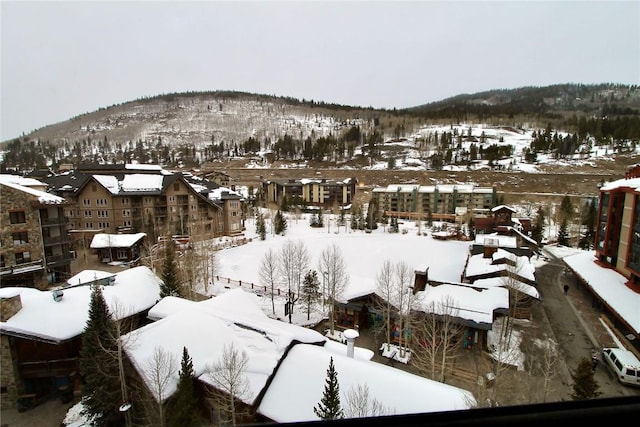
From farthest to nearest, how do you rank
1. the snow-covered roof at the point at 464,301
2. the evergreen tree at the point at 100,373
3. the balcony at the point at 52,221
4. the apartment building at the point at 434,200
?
the apartment building at the point at 434,200
the balcony at the point at 52,221
the snow-covered roof at the point at 464,301
the evergreen tree at the point at 100,373

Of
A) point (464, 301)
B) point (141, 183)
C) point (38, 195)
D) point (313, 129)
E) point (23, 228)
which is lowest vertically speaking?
point (464, 301)

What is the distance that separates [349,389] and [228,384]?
2917 millimetres

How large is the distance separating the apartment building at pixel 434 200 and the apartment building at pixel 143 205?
21.4m

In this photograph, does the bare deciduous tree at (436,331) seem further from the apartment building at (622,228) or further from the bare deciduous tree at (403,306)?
the apartment building at (622,228)

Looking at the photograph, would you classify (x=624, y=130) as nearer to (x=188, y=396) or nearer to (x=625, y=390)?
(x=625, y=390)

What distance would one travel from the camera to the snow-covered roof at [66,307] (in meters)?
10.6

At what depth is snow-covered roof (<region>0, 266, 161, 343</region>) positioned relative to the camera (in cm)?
1055

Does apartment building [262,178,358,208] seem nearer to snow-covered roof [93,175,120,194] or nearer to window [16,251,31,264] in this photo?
snow-covered roof [93,175,120,194]

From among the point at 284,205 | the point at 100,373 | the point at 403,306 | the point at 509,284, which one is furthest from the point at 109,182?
the point at 509,284

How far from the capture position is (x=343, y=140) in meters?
97.2

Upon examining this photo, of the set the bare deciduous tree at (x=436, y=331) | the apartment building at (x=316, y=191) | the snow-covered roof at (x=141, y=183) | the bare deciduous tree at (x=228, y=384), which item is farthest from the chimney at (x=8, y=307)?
the apartment building at (x=316, y=191)

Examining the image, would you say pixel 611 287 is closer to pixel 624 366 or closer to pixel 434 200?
pixel 624 366

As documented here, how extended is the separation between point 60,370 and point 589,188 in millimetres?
64723

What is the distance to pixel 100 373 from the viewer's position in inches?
368
